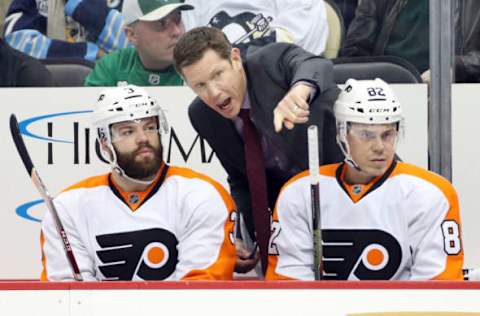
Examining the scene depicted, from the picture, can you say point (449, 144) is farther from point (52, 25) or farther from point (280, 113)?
point (52, 25)

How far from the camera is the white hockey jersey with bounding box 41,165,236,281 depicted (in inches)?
140

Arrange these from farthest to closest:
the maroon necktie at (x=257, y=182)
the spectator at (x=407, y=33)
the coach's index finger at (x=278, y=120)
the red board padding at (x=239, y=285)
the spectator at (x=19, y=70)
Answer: the spectator at (x=19, y=70) → the spectator at (x=407, y=33) → the maroon necktie at (x=257, y=182) → the coach's index finger at (x=278, y=120) → the red board padding at (x=239, y=285)

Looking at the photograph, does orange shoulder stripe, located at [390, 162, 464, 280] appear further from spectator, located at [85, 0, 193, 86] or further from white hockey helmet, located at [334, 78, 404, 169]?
spectator, located at [85, 0, 193, 86]

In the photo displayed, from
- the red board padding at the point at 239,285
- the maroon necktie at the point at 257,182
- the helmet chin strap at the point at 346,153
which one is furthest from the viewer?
the maroon necktie at the point at 257,182

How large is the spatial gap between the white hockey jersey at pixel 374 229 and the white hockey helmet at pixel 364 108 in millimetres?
114

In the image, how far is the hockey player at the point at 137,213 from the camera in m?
3.57

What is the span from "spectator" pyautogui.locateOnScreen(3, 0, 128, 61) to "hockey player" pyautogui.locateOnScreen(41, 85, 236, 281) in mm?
502

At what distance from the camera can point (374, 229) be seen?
140 inches

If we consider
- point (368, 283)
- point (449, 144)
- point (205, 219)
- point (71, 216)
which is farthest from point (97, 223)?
point (449, 144)

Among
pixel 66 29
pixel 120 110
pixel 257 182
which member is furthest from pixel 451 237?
pixel 66 29

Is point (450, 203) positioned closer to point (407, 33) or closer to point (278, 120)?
point (278, 120)

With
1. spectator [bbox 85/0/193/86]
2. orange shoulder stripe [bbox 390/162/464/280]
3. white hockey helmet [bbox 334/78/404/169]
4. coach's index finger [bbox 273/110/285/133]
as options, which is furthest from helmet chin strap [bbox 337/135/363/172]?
spectator [bbox 85/0/193/86]

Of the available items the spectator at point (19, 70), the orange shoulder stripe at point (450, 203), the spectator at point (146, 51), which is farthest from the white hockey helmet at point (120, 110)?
the orange shoulder stripe at point (450, 203)

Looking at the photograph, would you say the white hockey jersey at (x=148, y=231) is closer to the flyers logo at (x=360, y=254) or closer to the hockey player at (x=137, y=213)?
the hockey player at (x=137, y=213)
